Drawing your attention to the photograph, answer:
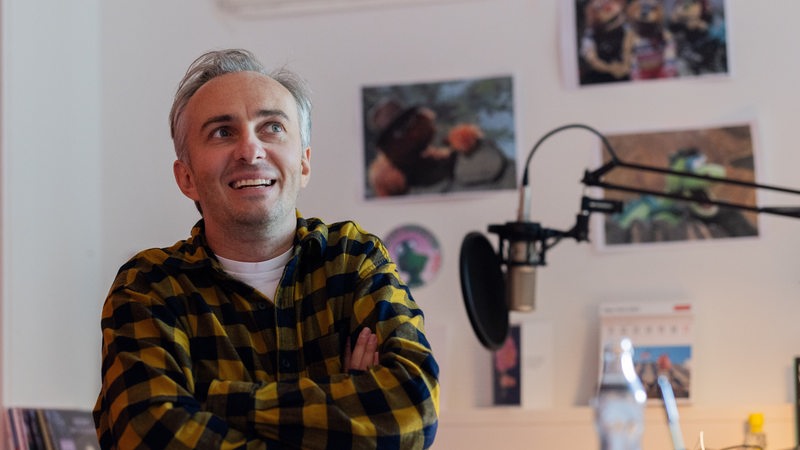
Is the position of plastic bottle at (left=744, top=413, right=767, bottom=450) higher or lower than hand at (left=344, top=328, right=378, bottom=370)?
lower

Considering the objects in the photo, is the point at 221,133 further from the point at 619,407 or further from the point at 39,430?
the point at 39,430

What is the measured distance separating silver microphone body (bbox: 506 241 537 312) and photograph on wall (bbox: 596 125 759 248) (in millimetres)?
342

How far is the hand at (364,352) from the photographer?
1576 millimetres

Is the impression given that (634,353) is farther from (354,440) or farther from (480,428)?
(354,440)

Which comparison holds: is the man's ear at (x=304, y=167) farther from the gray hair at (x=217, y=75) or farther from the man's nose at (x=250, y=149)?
the man's nose at (x=250, y=149)

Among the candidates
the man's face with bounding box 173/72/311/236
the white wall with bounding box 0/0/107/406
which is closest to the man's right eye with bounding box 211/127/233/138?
the man's face with bounding box 173/72/311/236

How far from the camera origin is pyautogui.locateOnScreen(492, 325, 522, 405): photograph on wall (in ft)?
7.92

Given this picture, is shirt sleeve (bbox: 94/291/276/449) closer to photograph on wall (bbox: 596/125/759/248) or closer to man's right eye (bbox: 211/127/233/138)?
man's right eye (bbox: 211/127/233/138)

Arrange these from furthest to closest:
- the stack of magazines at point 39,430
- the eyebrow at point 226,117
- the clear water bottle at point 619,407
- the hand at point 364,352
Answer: the stack of magazines at point 39,430
the eyebrow at point 226,117
the hand at point 364,352
the clear water bottle at point 619,407

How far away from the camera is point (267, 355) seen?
5.30ft

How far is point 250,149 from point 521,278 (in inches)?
28.2

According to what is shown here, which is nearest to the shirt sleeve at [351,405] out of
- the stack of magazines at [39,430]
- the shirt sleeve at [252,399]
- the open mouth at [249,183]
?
the shirt sleeve at [252,399]

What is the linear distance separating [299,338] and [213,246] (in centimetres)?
21

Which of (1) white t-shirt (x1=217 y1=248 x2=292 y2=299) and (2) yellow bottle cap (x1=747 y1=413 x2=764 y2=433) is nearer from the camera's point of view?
(1) white t-shirt (x1=217 y1=248 x2=292 y2=299)
